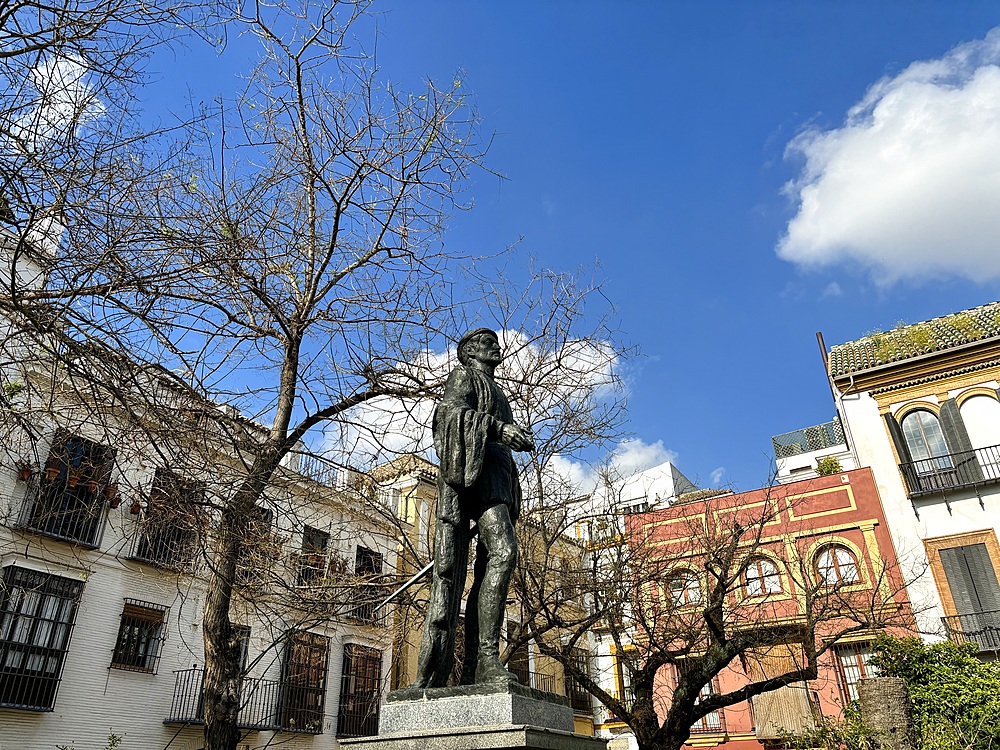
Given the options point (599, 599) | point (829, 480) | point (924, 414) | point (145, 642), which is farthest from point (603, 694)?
point (924, 414)

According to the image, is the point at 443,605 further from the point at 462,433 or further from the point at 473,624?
the point at 462,433

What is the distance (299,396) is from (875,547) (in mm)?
17005

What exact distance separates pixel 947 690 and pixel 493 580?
12523 mm

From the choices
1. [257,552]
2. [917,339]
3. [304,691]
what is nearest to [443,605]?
[257,552]

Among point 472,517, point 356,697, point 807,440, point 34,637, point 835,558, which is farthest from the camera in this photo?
point 807,440

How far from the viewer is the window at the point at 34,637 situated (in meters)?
13.0

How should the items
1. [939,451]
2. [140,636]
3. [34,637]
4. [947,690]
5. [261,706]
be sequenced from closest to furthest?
[947,690] → [34,637] → [140,636] → [261,706] → [939,451]

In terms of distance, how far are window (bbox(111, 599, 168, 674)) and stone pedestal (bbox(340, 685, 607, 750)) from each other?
13161mm

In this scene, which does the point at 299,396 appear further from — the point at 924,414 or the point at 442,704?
the point at 924,414

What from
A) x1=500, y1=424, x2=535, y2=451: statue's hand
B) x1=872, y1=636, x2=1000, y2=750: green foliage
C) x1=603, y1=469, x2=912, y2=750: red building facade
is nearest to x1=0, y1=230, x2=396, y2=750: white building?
x1=500, y1=424, x2=535, y2=451: statue's hand

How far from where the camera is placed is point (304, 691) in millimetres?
18312

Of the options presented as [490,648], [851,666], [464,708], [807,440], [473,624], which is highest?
[807,440]

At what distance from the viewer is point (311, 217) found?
10102 mm

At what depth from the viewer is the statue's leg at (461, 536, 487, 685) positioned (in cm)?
490
